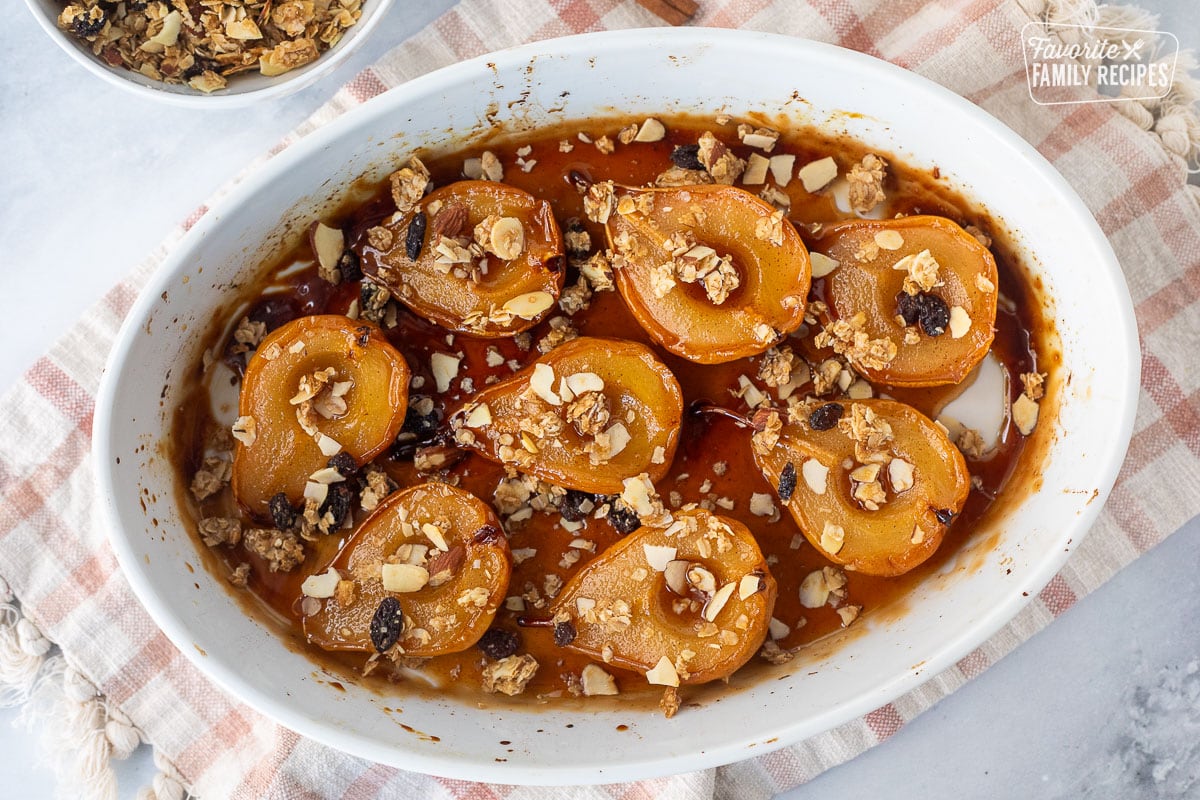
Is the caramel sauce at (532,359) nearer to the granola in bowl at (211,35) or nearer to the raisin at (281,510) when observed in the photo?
the raisin at (281,510)

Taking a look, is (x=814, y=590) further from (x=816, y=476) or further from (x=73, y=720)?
(x=73, y=720)

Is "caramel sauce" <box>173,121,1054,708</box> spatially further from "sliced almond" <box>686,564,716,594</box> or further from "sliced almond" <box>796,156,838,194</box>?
"sliced almond" <box>686,564,716,594</box>

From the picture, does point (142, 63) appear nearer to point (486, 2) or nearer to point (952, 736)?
point (486, 2)

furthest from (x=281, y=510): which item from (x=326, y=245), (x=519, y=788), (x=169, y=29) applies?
(x=169, y=29)

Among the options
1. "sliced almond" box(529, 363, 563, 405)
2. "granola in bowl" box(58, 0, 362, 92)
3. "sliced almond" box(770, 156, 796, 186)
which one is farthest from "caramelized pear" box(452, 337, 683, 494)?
"granola in bowl" box(58, 0, 362, 92)

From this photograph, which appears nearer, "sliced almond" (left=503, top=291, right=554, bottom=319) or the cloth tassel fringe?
"sliced almond" (left=503, top=291, right=554, bottom=319)

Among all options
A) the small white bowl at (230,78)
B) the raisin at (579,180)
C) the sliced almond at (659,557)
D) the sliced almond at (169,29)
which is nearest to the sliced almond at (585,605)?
the sliced almond at (659,557)

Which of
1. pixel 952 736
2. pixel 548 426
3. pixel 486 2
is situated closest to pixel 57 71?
pixel 486 2
